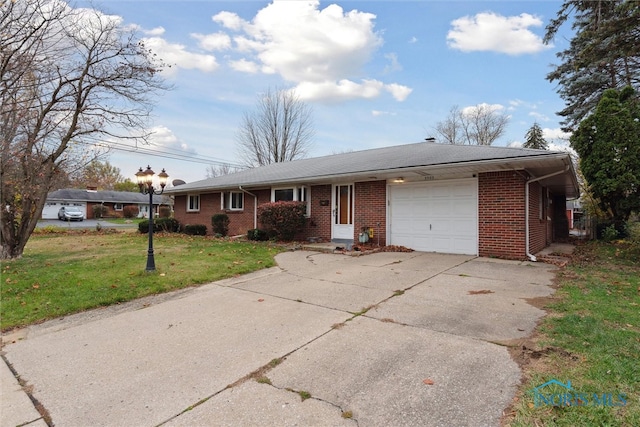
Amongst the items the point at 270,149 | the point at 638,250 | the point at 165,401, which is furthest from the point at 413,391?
the point at 270,149

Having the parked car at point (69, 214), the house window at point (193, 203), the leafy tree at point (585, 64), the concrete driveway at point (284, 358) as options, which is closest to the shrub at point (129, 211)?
the parked car at point (69, 214)

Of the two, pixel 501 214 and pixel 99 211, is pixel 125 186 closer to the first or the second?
pixel 99 211

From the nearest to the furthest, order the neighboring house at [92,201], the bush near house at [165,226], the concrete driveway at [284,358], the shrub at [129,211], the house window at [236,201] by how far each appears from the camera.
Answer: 1. the concrete driveway at [284,358]
2. the house window at [236,201]
3. the bush near house at [165,226]
4. the neighboring house at [92,201]
5. the shrub at [129,211]

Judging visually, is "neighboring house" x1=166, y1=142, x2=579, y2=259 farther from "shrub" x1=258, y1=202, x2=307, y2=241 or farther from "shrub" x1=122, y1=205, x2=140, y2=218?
"shrub" x1=122, y1=205, x2=140, y2=218

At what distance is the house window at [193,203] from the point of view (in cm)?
1751

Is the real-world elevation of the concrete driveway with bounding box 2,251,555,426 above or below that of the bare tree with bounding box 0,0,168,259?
below

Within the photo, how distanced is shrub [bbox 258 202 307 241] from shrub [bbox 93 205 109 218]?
3922 centimetres

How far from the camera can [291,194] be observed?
42.6 ft

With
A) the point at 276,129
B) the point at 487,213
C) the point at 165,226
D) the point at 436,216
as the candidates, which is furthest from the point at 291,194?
the point at 276,129

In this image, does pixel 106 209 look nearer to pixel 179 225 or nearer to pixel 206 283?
pixel 179 225

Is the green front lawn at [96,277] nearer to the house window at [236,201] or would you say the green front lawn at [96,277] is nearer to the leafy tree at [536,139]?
the house window at [236,201]

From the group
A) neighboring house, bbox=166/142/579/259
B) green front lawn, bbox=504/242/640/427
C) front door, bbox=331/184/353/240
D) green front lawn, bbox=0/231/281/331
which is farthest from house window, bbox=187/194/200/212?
green front lawn, bbox=504/242/640/427

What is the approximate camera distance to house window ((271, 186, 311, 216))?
491 inches

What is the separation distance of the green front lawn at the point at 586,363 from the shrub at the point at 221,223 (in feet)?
43.0
